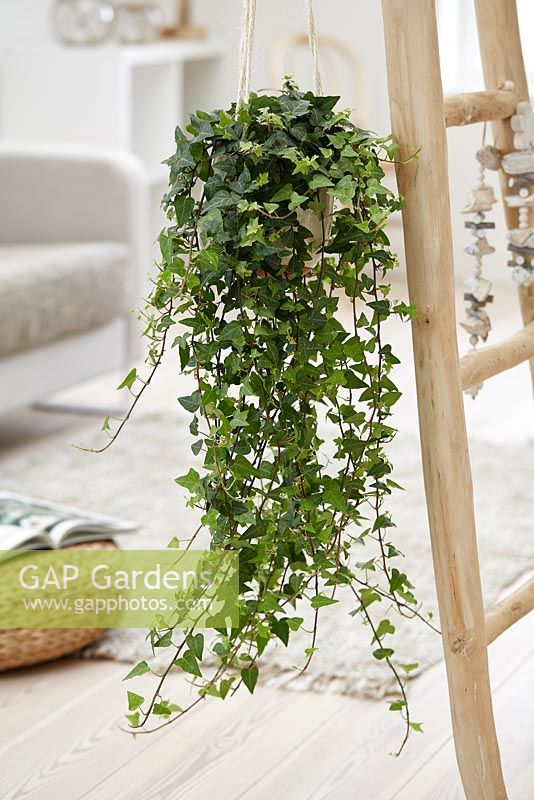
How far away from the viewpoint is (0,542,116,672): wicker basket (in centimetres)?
169

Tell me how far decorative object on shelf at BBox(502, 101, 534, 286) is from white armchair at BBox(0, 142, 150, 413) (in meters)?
1.56

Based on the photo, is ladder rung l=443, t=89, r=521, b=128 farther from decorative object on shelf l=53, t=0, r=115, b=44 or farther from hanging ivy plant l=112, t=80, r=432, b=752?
decorative object on shelf l=53, t=0, r=115, b=44

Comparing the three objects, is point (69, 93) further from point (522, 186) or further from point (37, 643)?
point (522, 186)

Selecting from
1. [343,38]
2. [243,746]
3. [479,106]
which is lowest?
[243,746]

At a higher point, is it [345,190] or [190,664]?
[345,190]

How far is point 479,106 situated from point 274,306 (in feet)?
1.18

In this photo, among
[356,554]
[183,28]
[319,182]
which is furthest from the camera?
[183,28]

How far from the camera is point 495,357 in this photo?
4.18ft

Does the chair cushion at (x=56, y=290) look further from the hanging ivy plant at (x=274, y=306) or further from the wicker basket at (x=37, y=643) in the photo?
the hanging ivy plant at (x=274, y=306)

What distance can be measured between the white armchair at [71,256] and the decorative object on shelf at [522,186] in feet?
5.10

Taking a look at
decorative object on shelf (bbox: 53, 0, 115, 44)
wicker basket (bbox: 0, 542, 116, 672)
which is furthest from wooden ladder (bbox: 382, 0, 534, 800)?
decorative object on shelf (bbox: 53, 0, 115, 44)

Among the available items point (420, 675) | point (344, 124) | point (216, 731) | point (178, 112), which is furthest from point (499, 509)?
point (178, 112)

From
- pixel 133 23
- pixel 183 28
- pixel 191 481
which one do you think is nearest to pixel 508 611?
pixel 191 481

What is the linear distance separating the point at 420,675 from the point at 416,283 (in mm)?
767
